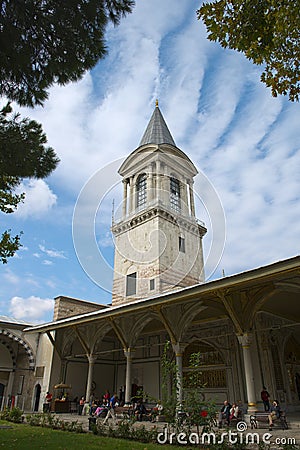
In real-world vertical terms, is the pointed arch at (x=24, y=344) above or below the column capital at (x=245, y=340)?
above

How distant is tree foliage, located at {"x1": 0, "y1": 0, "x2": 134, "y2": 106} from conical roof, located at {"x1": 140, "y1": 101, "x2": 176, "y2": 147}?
1938 cm

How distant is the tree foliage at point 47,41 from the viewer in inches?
259

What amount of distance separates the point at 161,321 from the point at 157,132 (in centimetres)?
1772

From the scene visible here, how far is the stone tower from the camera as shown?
21.9 meters

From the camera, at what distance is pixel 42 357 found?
18.3 m

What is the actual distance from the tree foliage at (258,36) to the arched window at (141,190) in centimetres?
2000

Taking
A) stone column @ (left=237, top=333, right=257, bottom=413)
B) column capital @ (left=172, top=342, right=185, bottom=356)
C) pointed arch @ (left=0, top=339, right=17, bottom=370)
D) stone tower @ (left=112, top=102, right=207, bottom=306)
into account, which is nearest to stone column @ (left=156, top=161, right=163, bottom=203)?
stone tower @ (left=112, top=102, right=207, bottom=306)

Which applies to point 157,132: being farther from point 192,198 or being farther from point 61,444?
point 61,444

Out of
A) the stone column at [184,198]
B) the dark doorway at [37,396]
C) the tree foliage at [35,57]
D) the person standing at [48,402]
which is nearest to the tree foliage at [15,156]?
the tree foliage at [35,57]

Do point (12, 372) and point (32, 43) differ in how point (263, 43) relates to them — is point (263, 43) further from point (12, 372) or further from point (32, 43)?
point (12, 372)

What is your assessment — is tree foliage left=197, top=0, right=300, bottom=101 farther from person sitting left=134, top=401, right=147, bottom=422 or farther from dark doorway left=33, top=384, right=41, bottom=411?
dark doorway left=33, top=384, right=41, bottom=411

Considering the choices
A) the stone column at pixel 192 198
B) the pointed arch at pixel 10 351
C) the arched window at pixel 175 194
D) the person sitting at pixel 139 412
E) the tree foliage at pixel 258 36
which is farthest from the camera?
the stone column at pixel 192 198

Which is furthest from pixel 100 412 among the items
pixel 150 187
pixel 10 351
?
pixel 150 187

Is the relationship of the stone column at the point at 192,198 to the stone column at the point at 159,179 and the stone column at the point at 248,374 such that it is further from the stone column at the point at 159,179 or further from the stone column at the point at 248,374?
the stone column at the point at 248,374
